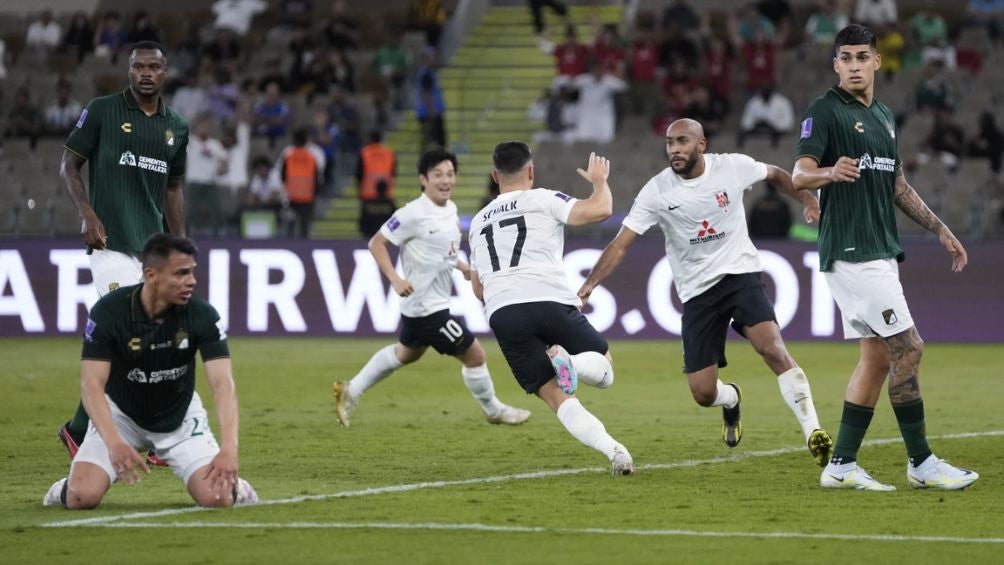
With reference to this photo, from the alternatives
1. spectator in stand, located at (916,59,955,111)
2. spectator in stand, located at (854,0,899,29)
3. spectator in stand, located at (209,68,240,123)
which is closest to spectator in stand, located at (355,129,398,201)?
spectator in stand, located at (209,68,240,123)

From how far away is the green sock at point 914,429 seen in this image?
9.55 metres

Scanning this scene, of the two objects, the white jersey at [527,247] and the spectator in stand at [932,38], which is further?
the spectator in stand at [932,38]

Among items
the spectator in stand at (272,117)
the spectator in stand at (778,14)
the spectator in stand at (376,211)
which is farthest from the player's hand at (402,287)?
the spectator in stand at (778,14)

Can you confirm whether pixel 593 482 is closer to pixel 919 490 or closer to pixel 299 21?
pixel 919 490

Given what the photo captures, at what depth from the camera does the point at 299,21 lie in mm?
32656

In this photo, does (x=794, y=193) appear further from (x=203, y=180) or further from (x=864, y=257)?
(x=203, y=180)

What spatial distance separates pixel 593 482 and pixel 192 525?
267 centimetres

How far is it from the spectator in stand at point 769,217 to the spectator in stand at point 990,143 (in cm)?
468

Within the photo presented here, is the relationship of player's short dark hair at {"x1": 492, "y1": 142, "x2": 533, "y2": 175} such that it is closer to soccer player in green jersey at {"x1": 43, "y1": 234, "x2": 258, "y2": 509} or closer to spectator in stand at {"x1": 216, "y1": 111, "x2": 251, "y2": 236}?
soccer player in green jersey at {"x1": 43, "y1": 234, "x2": 258, "y2": 509}

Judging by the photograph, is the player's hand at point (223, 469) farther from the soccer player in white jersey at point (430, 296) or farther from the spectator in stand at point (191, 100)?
the spectator in stand at point (191, 100)

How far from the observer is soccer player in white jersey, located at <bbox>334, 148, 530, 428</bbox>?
13.5m

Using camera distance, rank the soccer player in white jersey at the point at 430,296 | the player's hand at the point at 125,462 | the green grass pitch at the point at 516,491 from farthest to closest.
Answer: the soccer player in white jersey at the point at 430,296 → the player's hand at the point at 125,462 → the green grass pitch at the point at 516,491

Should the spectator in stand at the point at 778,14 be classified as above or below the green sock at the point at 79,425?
above

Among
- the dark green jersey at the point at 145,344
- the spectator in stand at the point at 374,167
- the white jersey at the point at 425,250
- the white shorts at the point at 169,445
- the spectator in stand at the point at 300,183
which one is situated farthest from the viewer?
the spectator in stand at the point at 300,183
